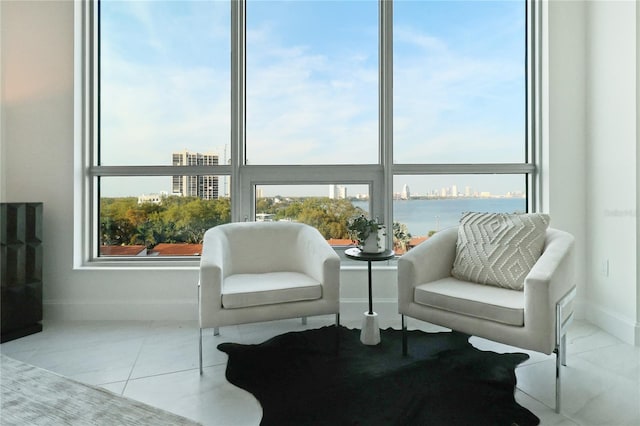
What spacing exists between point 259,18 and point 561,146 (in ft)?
8.88

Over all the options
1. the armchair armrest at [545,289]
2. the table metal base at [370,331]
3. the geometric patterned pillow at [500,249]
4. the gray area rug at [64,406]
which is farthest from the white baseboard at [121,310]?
the gray area rug at [64,406]

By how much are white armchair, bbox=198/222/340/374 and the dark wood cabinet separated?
4.41 ft

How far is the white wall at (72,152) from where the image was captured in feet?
9.95

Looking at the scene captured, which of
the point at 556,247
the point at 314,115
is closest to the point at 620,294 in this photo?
the point at 556,247

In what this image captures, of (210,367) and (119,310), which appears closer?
(210,367)

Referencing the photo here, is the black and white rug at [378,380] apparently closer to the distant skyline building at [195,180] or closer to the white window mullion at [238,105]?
the white window mullion at [238,105]

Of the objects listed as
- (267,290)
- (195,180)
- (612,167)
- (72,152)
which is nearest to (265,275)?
(267,290)

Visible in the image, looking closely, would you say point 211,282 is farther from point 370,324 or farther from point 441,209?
point 441,209

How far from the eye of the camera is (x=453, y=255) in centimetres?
257

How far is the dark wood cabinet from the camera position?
2.63 metres

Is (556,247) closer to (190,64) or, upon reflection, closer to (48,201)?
(190,64)

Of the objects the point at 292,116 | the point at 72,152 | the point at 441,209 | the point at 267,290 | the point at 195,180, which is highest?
the point at 292,116

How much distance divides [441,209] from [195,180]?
2127 millimetres

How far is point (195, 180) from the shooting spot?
3.28m
